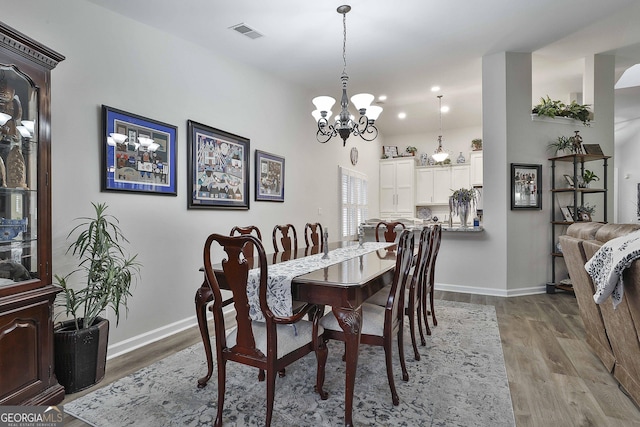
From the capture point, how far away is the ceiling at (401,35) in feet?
10.1

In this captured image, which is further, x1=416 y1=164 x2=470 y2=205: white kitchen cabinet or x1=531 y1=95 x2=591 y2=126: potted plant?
x1=416 y1=164 x2=470 y2=205: white kitchen cabinet

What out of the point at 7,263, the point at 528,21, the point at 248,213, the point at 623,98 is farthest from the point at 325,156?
the point at 623,98

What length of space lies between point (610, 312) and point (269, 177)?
3.60m

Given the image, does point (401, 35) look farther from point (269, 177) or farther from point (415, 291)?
point (415, 291)

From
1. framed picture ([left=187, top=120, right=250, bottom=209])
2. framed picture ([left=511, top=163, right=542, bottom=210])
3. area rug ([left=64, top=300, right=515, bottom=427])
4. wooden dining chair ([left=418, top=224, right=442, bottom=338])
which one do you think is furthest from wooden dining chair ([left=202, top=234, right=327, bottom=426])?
framed picture ([left=511, top=163, right=542, bottom=210])

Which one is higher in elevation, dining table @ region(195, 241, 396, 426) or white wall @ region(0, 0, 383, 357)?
white wall @ region(0, 0, 383, 357)

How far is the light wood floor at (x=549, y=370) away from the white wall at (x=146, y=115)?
359 millimetres

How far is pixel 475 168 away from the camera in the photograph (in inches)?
Result: 289

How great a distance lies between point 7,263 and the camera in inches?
75.5

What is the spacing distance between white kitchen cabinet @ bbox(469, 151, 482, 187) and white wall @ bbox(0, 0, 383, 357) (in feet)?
14.8

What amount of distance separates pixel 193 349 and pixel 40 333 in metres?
1.13

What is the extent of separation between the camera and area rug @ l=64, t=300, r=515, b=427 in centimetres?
189

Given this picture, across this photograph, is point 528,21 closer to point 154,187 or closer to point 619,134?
point 154,187

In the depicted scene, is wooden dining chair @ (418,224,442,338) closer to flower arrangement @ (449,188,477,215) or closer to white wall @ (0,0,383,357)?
flower arrangement @ (449,188,477,215)
